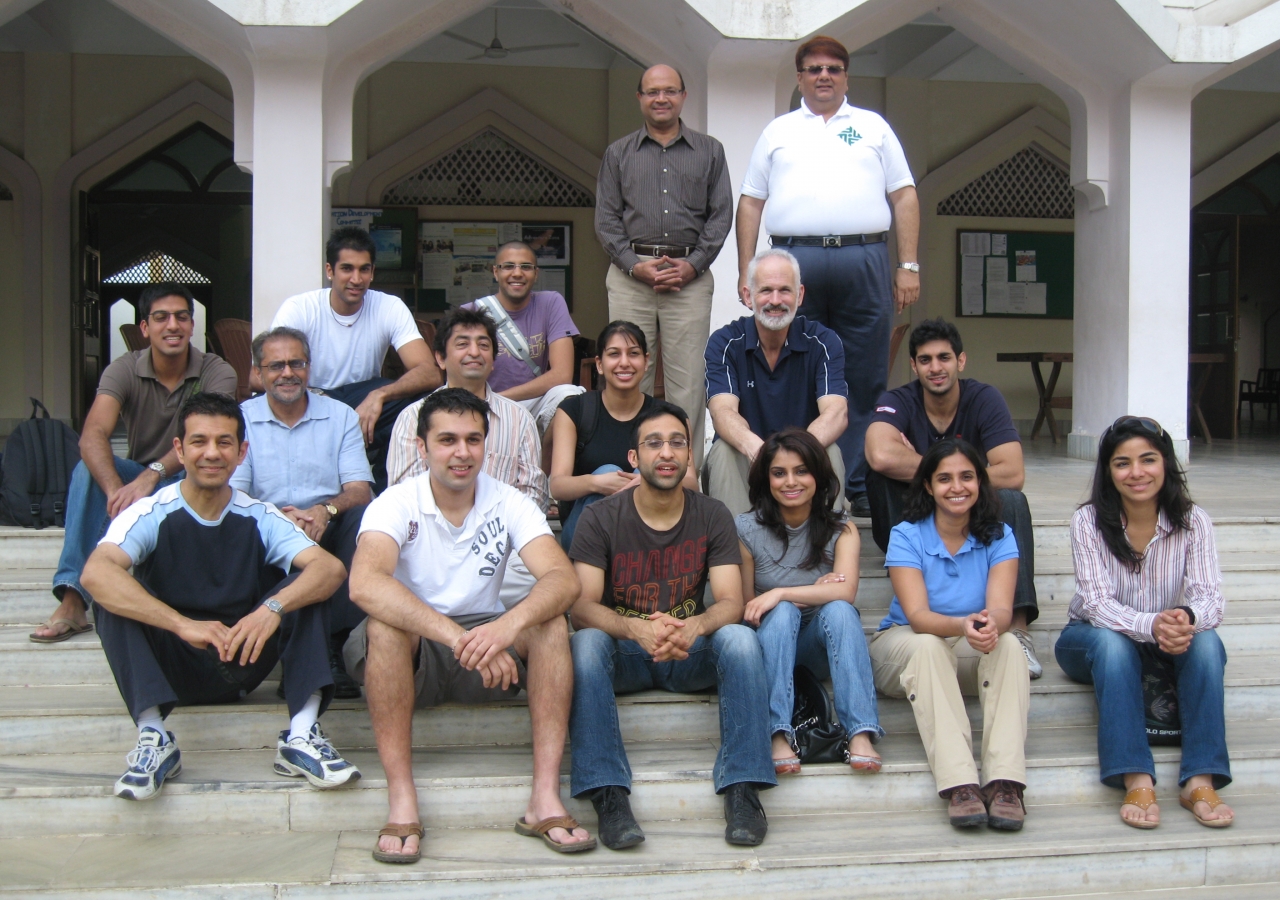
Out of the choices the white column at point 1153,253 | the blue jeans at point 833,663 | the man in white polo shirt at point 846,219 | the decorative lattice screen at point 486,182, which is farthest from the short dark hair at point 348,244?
the decorative lattice screen at point 486,182

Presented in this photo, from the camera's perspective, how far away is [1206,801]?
3158 mm

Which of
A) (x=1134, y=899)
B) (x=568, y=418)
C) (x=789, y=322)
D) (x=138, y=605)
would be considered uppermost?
(x=789, y=322)

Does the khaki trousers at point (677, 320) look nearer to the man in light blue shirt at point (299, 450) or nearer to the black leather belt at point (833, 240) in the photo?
the black leather belt at point (833, 240)

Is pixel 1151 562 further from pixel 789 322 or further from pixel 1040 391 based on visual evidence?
pixel 1040 391

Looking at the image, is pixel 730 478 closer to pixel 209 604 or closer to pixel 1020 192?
pixel 209 604

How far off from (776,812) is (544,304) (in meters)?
2.68

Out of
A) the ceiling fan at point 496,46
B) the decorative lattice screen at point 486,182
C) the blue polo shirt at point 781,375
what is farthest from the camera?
the decorative lattice screen at point 486,182

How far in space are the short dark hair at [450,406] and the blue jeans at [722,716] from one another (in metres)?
0.72

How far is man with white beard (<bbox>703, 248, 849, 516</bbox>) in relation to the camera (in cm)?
425

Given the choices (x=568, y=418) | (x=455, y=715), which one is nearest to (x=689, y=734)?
(x=455, y=715)

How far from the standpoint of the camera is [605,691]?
→ 317 centimetres

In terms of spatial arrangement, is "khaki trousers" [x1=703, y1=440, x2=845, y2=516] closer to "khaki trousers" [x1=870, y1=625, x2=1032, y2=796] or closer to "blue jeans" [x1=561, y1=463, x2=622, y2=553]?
"blue jeans" [x1=561, y1=463, x2=622, y2=553]

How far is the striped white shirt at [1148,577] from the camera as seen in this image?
339cm

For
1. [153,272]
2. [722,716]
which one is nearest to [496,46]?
[722,716]
